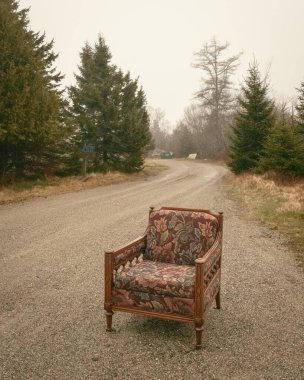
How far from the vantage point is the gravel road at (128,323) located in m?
4.10

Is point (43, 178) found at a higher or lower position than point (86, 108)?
lower

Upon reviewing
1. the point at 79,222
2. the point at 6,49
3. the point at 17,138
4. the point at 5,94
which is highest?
the point at 6,49

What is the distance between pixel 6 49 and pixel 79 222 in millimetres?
11171

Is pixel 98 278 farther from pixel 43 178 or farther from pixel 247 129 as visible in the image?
pixel 247 129

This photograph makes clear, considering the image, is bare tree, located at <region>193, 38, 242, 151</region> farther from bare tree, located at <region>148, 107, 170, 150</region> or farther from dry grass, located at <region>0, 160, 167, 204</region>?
bare tree, located at <region>148, 107, 170, 150</region>

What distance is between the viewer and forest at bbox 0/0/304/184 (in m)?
18.4

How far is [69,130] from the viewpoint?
75.0 ft

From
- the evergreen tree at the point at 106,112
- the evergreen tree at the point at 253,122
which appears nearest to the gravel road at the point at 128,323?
the evergreen tree at the point at 253,122

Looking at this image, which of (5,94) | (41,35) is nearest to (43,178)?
(5,94)

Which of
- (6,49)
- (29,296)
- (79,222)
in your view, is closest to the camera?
(29,296)

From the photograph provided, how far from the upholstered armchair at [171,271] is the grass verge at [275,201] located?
367 centimetres

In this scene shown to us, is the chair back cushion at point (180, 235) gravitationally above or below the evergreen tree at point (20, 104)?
below

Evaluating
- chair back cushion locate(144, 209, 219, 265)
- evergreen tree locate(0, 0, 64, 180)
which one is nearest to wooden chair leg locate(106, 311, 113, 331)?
chair back cushion locate(144, 209, 219, 265)

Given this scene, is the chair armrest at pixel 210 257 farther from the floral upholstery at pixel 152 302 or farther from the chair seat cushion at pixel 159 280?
the floral upholstery at pixel 152 302
